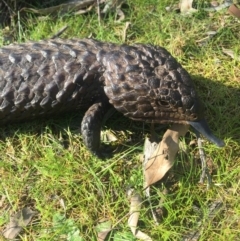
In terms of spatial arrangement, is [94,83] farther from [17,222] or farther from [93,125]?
[17,222]

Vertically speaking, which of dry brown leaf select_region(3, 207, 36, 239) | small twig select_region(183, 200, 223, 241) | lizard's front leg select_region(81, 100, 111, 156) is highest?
lizard's front leg select_region(81, 100, 111, 156)

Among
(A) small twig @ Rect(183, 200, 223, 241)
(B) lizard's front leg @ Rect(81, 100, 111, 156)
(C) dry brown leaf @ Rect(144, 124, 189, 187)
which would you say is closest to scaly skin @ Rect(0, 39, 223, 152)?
(B) lizard's front leg @ Rect(81, 100, 111, 156)

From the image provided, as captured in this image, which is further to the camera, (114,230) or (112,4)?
(112,4)

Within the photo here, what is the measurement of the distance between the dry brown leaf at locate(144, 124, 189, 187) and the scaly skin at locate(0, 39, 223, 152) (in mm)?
151

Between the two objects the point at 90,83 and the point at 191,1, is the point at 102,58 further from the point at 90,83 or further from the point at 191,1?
the point at 191,1

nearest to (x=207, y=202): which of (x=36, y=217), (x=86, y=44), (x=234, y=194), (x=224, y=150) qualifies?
(x=234, y=194)

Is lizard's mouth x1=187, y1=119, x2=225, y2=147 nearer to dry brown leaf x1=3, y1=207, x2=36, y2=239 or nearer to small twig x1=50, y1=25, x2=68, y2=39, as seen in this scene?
dry brown leaf x1=3, y1=207, x2=36, y2=239

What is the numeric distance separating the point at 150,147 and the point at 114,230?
0.68m

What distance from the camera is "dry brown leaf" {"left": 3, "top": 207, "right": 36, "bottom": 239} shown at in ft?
11.4

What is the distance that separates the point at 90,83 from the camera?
3619 millimetres

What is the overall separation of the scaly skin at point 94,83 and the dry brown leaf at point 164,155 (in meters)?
0.15

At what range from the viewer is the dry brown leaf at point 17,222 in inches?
137

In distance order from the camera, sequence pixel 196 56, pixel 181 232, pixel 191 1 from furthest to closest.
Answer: pixel 191 1, pixel 196 56, pixel 181 232

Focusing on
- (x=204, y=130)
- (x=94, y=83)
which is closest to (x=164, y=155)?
(x=204, y=130)
